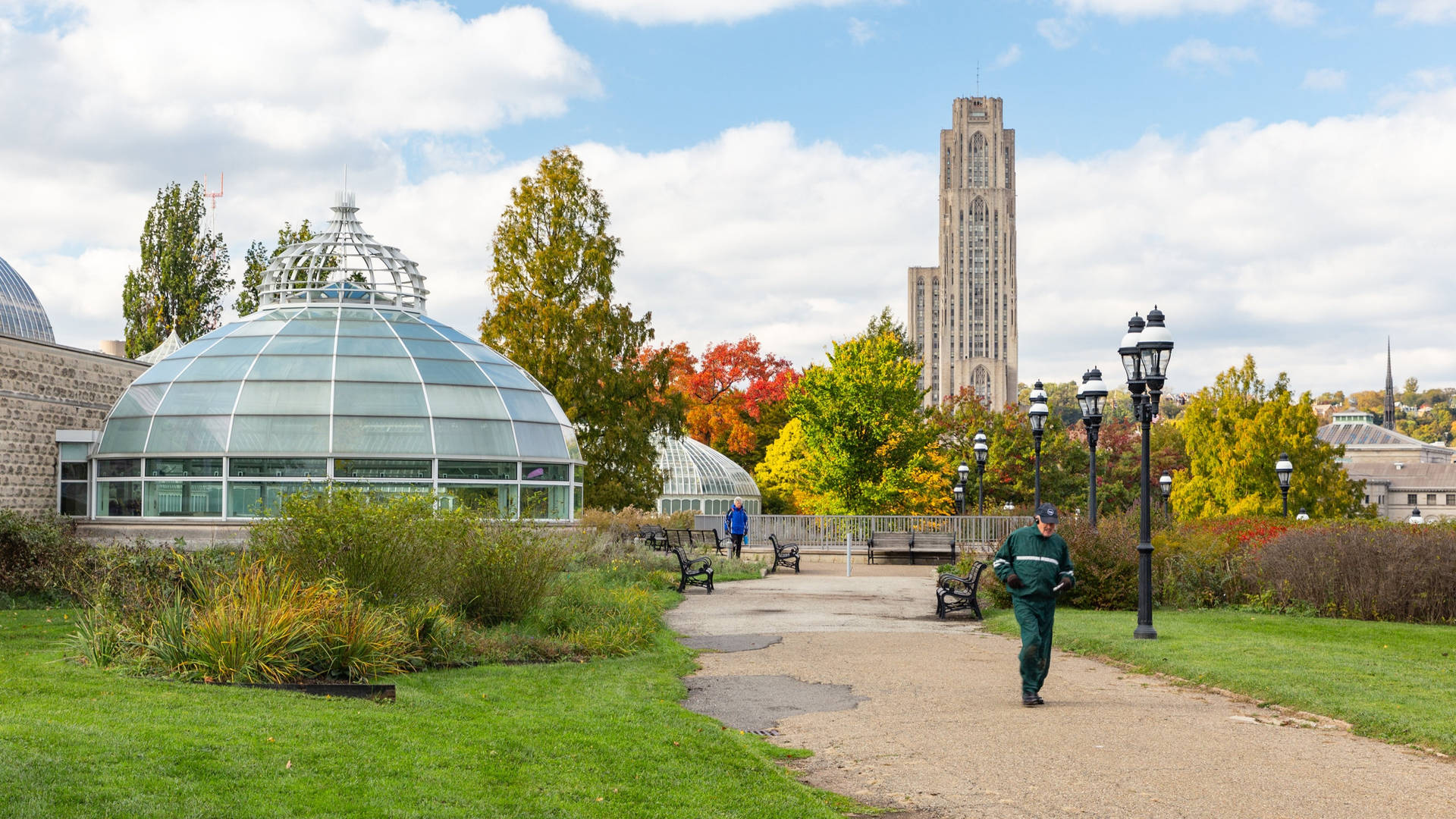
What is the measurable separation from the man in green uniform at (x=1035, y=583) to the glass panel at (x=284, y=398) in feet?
53.7

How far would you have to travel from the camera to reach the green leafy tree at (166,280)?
42000 millimetres

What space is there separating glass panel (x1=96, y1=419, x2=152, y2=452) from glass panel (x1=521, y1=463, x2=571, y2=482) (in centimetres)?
726

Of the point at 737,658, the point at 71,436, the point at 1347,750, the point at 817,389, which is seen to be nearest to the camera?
the point at 1347,750

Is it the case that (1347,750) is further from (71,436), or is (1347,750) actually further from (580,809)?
(71,436)

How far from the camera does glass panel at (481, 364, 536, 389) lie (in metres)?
25.1

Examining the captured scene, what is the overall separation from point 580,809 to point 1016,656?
742cm

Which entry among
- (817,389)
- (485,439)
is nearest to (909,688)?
(485,439)

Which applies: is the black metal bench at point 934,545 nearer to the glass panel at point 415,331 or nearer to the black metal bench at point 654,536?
the black metal bench at point 654,536

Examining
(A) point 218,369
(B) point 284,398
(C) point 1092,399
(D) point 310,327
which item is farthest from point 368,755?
(D) point 310,327

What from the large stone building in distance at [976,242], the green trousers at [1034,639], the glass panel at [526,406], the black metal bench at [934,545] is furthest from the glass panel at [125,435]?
the large stone building in distance at [976,242]

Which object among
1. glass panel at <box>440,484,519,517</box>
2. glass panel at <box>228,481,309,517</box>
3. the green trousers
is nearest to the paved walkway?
the green trousers

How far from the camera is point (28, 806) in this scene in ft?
16.8

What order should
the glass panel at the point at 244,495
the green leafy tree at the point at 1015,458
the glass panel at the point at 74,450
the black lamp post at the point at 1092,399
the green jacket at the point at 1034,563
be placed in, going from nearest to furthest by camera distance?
1. the green jacket at the point at 1034,563
2. the black lamp post at the point at 1092,399
3. the glass panel at the point at 244,495
4. the glass panel at the point at 74,450
5. the green leafy tree at the point at 1015,458

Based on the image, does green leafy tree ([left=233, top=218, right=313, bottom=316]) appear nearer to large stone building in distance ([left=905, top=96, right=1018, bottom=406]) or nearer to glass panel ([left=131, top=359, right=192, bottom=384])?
glass panel ([left=131, top=359, right=192, bottom=384])
